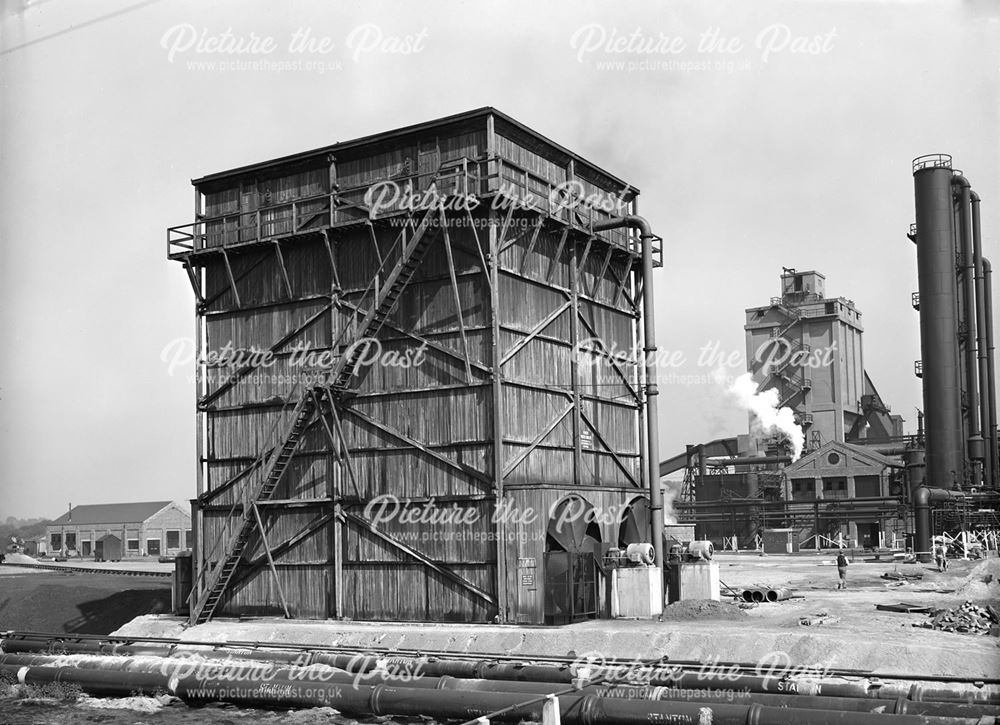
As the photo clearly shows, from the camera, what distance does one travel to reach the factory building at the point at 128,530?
107 metres

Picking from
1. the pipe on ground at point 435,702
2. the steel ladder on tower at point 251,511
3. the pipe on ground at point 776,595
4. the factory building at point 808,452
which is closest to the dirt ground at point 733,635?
the pipe on ground at point 776,595

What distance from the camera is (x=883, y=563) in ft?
191

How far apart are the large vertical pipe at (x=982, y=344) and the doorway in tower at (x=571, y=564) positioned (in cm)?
4450

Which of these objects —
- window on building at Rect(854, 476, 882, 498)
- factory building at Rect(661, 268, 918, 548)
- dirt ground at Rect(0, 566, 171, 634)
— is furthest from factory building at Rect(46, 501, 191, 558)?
window on building at Rect(854, 476, 882, 498)

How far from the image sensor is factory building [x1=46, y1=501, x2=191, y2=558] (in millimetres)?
107125

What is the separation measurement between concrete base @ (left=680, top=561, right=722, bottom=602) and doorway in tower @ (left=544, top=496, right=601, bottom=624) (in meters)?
2.78

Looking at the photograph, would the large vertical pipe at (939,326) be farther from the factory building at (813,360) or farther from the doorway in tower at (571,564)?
the doorway in tower at (571,564)

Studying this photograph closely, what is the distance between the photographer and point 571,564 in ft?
103

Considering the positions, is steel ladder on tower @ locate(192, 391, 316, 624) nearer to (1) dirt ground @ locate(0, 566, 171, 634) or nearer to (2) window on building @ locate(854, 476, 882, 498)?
(1) dirt ground @ locate(0, 566, 171, 634)

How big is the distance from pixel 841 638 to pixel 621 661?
244 inches

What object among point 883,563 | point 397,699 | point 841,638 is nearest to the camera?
point 397,699

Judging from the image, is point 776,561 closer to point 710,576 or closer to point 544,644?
point 710,576

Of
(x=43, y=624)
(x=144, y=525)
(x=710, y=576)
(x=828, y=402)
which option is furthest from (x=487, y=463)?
(x=144, y=525)

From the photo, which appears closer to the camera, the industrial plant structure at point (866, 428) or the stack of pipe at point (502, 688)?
the stack of pipe at point (502, 688)
